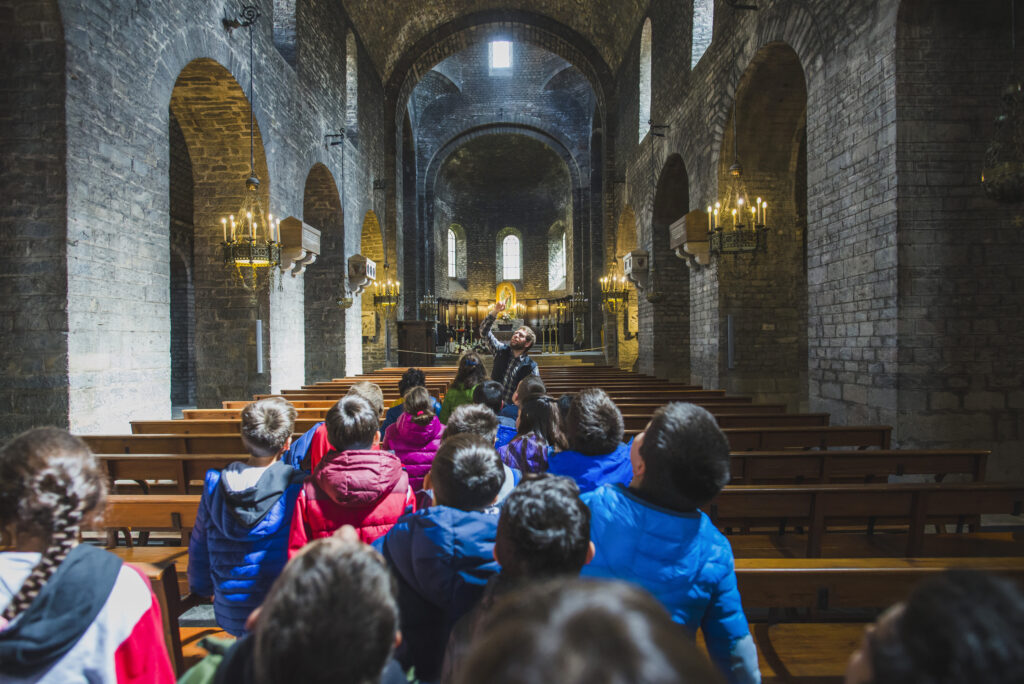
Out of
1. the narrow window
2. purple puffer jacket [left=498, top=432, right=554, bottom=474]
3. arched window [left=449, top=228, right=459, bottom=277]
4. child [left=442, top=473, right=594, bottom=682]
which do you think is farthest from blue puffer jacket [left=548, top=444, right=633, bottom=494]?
arched window [left=449, top=228, right=459, bottom=277]

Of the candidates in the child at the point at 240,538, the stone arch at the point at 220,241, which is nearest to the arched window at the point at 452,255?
the stone arch at the point at 220,241

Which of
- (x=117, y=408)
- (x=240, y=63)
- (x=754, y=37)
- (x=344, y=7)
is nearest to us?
(x=117, y=408)

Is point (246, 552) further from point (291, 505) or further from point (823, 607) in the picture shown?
point (823, 607)

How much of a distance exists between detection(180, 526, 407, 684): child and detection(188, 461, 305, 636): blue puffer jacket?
1277mm

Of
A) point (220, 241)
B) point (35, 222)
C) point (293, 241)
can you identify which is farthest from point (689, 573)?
point (220, 241)

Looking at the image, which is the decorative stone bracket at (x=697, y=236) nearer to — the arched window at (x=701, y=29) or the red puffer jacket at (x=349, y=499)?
the arched window at (x=701, y=29)

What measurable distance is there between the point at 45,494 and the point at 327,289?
11886 millimetres

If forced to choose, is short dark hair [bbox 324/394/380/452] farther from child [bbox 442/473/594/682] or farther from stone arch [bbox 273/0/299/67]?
stone arch [bbox 273/0/299/67]

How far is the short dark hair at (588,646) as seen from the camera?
471mm

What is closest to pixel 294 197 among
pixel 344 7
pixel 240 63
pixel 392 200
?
pixel 240 63

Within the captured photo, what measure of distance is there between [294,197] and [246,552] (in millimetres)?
9508

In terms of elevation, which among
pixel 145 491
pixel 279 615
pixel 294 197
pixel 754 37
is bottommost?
pixel 145 491

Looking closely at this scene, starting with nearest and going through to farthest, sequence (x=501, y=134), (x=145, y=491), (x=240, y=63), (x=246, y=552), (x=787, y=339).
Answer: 1. (x=246, y=552)
2. (x=145, y=491)
3. (x=240, y=63)
4. (x=787, y=339)
5. (x=501, y=134)

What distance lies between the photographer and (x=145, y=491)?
4027 millimetres
